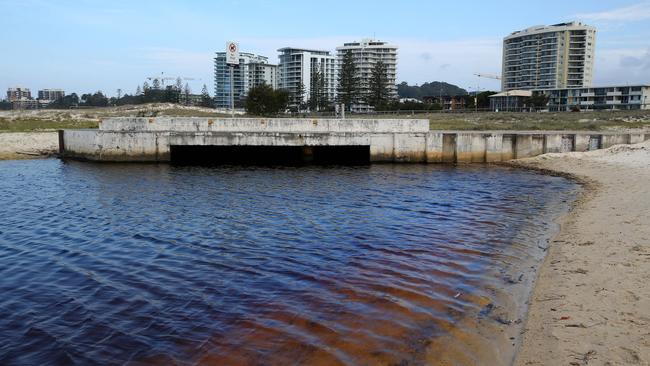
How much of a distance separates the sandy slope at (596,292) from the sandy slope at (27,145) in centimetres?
3721

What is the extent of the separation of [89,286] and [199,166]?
23.4 meters

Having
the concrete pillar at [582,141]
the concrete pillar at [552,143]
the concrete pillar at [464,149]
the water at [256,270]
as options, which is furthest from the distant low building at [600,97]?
the water at [256,270]

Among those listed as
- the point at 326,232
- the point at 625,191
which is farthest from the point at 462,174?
the point at 326,232

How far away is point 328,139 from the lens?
32.6 m

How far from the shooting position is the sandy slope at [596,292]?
664 centimetres

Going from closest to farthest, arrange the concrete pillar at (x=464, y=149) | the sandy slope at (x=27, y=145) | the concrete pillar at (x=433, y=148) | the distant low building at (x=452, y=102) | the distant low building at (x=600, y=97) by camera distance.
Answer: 1. the concrete pillar at (x=433, y=148)
2. the concrete pillar at (x=464, y=149)
3. the sandy slope at (x=27, y=145)
4. the distant low building at (x=600, y=97)
5. the distant low building at (x=452, y=102)

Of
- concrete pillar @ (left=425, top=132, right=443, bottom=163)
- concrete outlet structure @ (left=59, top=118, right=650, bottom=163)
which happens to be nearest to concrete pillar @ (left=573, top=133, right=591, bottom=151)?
concrete outlet structure @ (left=59, top=118, right=650, bottom=163)

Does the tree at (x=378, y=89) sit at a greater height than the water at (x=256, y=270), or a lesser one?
greater

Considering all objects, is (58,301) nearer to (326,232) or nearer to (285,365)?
(285,365)

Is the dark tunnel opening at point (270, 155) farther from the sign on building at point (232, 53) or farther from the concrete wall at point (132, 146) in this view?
the sign on building at point (232, 53)

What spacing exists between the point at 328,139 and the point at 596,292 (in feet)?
81.2

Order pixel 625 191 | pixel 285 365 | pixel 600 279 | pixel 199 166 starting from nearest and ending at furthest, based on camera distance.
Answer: pixel 285 365, pixel 600 279, pixel 625 191, pixel 199 166

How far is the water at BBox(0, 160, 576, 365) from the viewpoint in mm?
7602

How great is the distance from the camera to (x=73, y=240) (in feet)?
45.5
